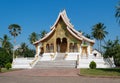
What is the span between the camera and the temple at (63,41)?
163ft

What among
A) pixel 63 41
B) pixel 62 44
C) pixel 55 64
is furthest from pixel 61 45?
pixel 55 64

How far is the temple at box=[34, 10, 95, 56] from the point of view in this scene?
163 ft

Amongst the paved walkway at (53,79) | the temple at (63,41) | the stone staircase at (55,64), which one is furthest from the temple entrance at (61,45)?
the paved walkway at (53,79)

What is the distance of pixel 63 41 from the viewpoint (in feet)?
174

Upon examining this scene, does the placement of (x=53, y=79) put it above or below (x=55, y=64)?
below

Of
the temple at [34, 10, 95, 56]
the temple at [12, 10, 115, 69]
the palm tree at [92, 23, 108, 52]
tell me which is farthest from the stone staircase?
the palm tree at [92, 23, 108, 52]

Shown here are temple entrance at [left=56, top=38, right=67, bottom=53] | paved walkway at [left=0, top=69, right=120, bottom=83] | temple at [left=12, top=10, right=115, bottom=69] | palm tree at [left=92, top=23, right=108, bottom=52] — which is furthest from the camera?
palm tree at [left=92, top=23, right=108, bottom=52]

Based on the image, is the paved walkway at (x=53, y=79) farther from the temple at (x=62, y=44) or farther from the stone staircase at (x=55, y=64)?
the temple at (x=62, y=44)

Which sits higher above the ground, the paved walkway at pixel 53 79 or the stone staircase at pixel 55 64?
the stone staircase at pixel 55 64

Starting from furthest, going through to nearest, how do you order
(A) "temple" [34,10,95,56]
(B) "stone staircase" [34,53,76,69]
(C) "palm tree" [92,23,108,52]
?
(C) "palm tree" [92,23,108,52]
(A) "temple" [34,10,95,56]
(B) "stone staircase" [34,53,76,69]

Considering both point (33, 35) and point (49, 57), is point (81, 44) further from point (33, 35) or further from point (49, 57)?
point (33, 35)

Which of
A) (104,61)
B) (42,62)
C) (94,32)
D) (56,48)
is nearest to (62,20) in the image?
(56,48)

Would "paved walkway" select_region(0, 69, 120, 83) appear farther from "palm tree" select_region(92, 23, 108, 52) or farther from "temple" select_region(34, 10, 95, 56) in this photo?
"palm tree" select_region(92, 23, 108, 52)

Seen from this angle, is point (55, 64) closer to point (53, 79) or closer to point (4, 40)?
point (53, 79)
